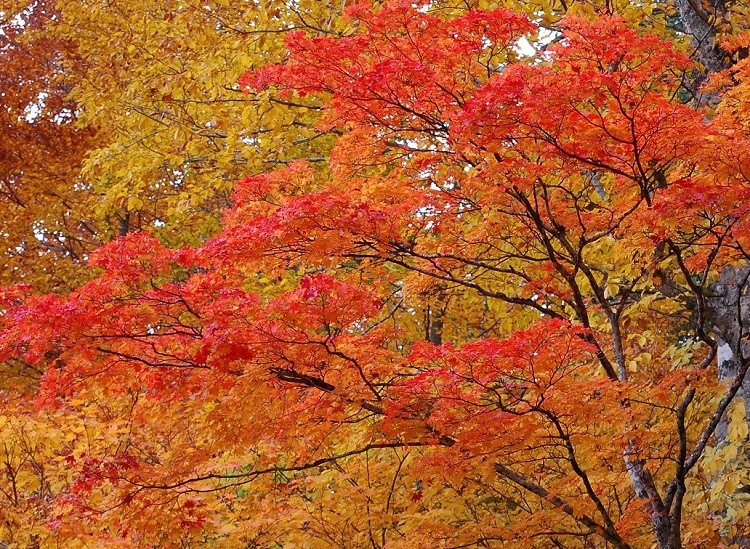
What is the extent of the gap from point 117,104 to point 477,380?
6.73 metres

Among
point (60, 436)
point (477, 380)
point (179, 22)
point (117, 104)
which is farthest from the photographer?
point (117, 104)

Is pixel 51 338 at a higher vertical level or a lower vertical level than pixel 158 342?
lower

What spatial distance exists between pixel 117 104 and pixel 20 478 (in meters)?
4.53

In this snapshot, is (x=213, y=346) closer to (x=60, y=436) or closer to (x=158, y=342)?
(x=158, y=342)

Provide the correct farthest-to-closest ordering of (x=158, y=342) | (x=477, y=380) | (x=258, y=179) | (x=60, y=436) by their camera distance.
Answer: (x=60, y=436)
(x=258, y=179)
(x=158, y=342)
(x=477, y=380)

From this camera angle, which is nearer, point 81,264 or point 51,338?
point 51,338

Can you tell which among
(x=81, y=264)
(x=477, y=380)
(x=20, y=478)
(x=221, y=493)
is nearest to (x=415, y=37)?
(x=477, y=380)

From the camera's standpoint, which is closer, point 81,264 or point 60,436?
point 60,436

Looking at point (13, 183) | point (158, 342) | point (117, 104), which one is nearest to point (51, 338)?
point (158, 342)

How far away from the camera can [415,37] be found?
3896 millimetres

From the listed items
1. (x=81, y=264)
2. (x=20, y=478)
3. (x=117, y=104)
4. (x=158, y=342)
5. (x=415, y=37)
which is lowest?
(x=20, y=478)

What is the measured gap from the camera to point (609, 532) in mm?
3969

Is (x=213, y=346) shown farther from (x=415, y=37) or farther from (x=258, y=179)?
(x=415, y=37)

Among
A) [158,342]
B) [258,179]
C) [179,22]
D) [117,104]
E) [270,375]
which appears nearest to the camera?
[270,375]
